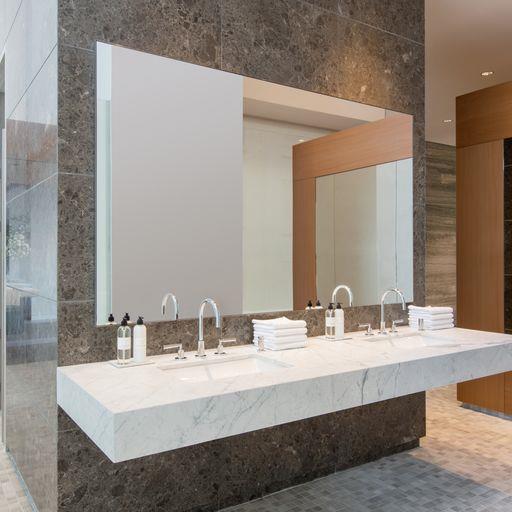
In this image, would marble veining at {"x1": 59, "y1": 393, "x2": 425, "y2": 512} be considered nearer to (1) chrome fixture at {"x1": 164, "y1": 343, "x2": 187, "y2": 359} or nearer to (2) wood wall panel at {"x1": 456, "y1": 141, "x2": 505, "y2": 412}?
(1) chrome fixture at {"x1": 164, "y1": 343, "x2": 187, "y2": 359}

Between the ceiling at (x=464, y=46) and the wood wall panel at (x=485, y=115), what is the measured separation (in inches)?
13.9

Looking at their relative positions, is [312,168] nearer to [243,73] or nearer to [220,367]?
[243,73]

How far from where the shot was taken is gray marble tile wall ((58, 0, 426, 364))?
2.03 metres

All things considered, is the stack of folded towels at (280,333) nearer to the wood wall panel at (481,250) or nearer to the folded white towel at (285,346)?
the folded white towel at (285,346)

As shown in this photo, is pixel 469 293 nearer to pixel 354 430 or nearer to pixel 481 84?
pixel 354 430

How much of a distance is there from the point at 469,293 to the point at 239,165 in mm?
2503

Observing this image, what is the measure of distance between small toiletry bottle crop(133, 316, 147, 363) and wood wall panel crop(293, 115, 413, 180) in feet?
3.82

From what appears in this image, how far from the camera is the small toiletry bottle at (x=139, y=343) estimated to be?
6.71 feet

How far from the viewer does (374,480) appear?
2.73 m

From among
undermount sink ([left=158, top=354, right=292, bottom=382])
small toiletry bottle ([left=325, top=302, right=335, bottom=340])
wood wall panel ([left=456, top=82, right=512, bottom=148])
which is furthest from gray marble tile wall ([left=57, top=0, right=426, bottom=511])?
wood wall panel ([left=456, top=82, right=512, bottom=148])

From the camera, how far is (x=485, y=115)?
12.9 ft

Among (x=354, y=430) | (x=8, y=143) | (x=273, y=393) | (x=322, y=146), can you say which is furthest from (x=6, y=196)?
(x=354, y=430)

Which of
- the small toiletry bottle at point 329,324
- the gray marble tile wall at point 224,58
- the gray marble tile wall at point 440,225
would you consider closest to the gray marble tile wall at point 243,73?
the gray marble tile wall at point 224,58

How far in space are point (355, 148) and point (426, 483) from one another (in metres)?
1.87
